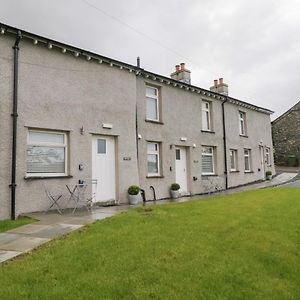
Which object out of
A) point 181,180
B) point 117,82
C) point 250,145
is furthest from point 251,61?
point 117,82

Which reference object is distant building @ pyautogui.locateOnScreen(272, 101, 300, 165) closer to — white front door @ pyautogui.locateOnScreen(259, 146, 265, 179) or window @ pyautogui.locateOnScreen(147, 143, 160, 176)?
white front door @ pyautogui.locateOnScreen(259, 146, 265, 179)

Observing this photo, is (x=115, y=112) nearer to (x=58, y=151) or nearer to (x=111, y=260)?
(x=58, y=151)

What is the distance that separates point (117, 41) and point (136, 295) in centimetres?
1212

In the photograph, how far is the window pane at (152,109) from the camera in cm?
1515

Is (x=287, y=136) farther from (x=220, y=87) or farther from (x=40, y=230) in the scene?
(x=40, y=230)

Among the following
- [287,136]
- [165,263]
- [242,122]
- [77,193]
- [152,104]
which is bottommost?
[165,263]

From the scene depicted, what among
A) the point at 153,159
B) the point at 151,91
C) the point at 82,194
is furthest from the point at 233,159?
the point at 82,194

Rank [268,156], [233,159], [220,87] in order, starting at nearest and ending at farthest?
1. [233,159]
2. [220,87]
3. [268,156]

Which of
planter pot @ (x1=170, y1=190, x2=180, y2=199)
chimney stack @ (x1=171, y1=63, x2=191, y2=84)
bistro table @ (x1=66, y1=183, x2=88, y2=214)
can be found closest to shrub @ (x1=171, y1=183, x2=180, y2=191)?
planter pot @ (x1=170, y1=190, x2=180, y2=199)

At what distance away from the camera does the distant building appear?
34312 millimetres

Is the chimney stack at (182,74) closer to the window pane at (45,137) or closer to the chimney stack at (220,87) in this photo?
the chimney stack at (220,87)

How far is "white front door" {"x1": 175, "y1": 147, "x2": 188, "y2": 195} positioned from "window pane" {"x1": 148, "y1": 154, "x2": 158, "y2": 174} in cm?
135

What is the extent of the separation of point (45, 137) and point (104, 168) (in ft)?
8.43

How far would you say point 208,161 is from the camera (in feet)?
60.7
